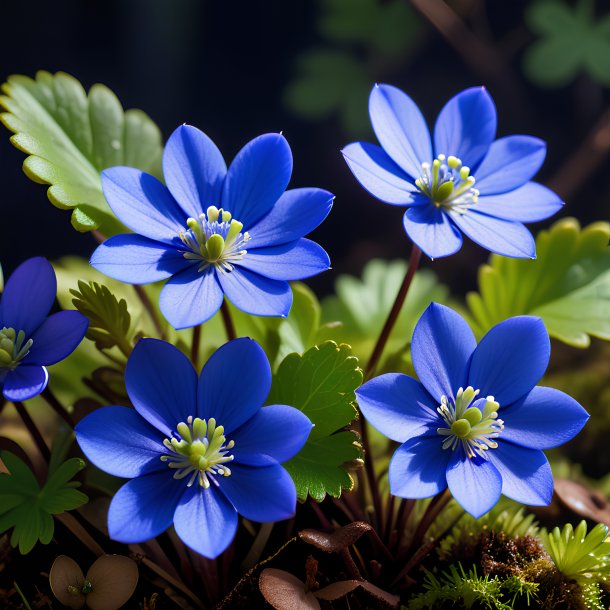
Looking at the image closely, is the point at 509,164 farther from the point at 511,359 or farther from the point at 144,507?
the point at 144,507

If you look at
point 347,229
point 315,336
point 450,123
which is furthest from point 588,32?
point 315,336

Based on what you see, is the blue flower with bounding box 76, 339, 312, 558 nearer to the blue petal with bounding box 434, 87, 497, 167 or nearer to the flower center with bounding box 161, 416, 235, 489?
the flower center with bounding box 161, 416, 235, 489

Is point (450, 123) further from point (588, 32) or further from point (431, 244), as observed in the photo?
point (588, 32)

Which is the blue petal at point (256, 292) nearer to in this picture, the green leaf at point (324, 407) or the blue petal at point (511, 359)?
the green leaf at point (324, 407)

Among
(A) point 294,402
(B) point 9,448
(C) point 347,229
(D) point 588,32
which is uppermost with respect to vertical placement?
(D) point 588,32

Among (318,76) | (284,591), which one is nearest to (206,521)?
(284,591)

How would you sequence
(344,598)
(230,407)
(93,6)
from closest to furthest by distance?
Answer: (230,407) → (344,598) → (93,6)
